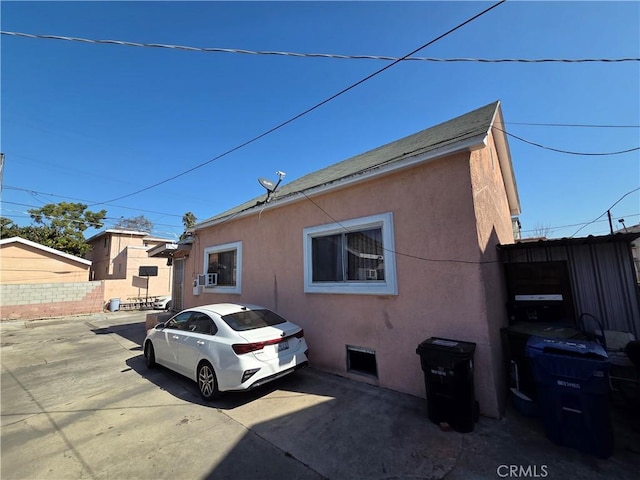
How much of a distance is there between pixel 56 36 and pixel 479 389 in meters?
8.65

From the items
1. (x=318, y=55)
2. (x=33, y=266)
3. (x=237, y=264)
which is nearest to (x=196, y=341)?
(x=237, y=264)

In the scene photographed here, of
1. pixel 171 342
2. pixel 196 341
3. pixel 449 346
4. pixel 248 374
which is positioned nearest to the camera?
pixel 449 346

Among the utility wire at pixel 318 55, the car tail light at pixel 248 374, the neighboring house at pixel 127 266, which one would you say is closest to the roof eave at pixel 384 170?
the utility wire at pixel 318 55

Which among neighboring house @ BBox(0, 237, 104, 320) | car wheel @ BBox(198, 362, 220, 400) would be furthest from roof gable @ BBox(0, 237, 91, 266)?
car wheel @ BBox(198, 362, 220, 400)

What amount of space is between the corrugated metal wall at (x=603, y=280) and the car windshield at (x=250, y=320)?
5128 mm

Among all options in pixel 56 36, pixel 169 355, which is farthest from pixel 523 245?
pixel 56 36

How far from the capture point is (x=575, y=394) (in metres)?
3.06

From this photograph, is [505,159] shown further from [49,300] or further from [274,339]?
[49,300]

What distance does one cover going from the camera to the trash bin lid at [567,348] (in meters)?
3.03

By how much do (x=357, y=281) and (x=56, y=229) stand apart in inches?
1222

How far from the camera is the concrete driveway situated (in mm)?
2918

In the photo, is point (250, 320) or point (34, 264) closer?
point (250, 320)

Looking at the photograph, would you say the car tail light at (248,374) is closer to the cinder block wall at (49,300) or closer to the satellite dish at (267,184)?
the satellite dish at (267,184)

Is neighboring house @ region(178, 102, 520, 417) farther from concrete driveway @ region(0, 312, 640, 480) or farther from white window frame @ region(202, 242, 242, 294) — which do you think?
white window frame @ region(202, 242, 242, 294)
